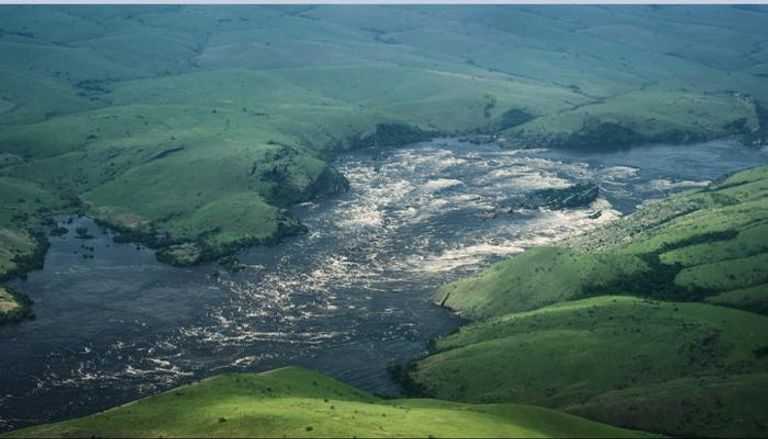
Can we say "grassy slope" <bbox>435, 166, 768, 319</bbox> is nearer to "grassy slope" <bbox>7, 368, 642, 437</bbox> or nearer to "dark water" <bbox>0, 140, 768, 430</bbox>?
"dark water" <bbox>0, 140, 768, 430</bbox>

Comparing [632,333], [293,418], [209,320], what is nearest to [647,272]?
[632,333]

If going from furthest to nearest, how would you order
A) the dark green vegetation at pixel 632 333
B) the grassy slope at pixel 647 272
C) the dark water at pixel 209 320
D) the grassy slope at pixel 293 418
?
the grassy slope at pixel 647 272
the dark water at pixel 209 320
the dark green vegetation at pixel 632 333
the grassy slope at pixel 293 418

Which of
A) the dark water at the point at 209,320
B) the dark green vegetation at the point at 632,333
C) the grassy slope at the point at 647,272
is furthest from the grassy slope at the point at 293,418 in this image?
the grassy slope at the point at 647,272

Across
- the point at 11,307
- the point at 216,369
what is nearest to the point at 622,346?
the point at 216,369

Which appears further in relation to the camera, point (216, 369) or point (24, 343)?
point (24, 343)

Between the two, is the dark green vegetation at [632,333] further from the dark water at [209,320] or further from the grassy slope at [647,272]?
the dark water at [209,320]

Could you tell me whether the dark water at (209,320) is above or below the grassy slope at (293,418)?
below

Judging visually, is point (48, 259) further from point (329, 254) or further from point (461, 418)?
point (461, 418)

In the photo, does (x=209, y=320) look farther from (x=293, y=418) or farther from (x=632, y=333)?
(x=632, y=333)
